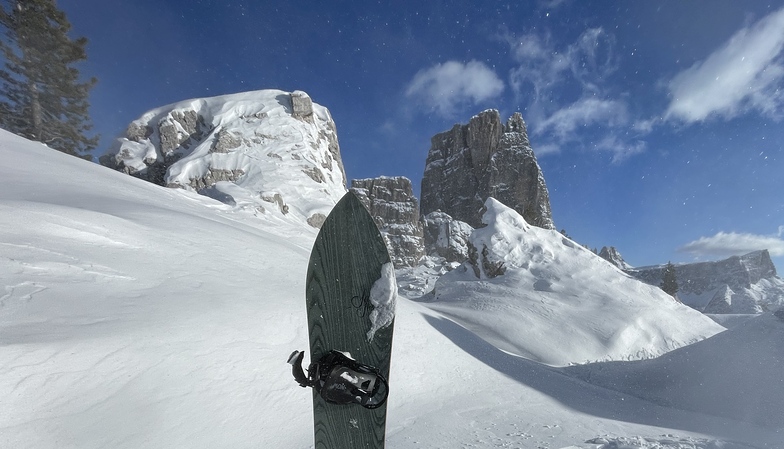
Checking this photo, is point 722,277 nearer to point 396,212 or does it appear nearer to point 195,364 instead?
point 396,212

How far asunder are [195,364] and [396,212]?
77960mm

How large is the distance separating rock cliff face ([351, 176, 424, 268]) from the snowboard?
71.9 m

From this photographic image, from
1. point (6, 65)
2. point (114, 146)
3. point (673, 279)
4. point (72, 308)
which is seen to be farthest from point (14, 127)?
point (673, 279)

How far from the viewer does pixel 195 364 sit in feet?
12.1

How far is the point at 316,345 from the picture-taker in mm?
2846

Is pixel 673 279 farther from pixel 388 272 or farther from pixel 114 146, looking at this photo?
pixel 114 146

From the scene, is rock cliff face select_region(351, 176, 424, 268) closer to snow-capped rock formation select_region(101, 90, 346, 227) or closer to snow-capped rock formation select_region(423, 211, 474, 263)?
snow-capped rock formation select_region(423, 211, 474, 263)

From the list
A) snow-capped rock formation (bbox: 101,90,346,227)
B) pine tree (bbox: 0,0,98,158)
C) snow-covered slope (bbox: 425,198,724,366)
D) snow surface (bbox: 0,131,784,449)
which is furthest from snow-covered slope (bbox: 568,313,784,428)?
snow-capped rock formation (bbox: 101,90,346,227)

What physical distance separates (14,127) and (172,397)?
27.5 m

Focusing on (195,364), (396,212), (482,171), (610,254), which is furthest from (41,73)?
(610,254)

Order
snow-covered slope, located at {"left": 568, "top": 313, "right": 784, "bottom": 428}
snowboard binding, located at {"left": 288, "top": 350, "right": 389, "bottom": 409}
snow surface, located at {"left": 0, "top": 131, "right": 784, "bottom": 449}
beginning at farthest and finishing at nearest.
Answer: snow-covered slope, located at {"left": 568, "top": 313, "right": 784, "bottom": 428}
snow surface, located at {"left": 0, "top": 131, "right": 784, "bottom": 449}
snowboard binding, located at {"left": 288, "top": 350, "right": 389, "bottom": 409}

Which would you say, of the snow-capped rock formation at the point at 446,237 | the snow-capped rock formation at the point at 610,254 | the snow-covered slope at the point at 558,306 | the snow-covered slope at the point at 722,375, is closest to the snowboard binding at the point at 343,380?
the snow-covered slope at the point at 722,375

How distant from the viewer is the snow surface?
2883 mm

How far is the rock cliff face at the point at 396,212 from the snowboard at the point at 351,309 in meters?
71.9
